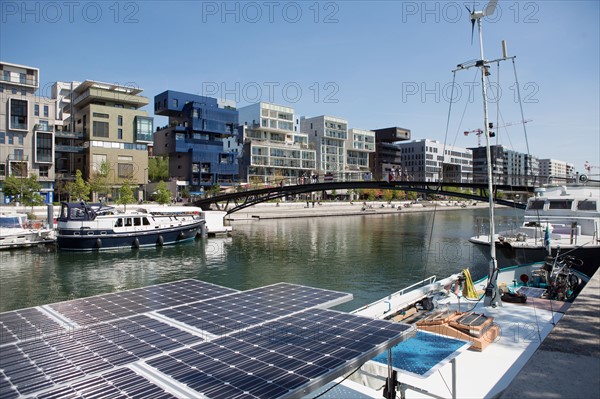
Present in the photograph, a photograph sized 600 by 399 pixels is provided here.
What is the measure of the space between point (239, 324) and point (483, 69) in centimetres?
1405

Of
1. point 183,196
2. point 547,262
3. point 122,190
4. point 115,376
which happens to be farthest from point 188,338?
point 183,196

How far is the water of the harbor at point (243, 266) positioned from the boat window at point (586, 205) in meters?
3.82

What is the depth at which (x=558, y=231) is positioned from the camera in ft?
82.8

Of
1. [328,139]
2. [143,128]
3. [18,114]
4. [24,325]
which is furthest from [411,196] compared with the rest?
[24,325]

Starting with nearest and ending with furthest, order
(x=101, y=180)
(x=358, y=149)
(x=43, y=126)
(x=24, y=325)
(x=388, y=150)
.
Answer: (x=24, y=325) → (x=101, y=180) → (x=43, y=126) → (x=358, y=149) → (x=388, y=150)

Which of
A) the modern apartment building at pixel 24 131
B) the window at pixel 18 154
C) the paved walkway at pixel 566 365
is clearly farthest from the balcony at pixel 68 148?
the paved walkway at pixel 566 365

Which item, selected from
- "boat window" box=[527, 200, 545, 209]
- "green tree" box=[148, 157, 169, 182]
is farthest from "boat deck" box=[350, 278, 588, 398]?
"green tree" box=[148, 157, 169, 182]

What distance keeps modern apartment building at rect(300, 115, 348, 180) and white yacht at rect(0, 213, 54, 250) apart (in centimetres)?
9086

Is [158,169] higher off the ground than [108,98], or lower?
lower

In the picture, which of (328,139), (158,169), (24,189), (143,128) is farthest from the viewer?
(328,139)

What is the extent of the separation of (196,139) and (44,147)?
31.5 m

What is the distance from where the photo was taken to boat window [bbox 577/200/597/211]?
25.7 meters

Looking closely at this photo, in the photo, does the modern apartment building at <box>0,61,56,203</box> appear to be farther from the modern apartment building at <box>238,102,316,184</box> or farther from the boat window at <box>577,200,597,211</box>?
the boat window at <box>577,200,597,211</box>

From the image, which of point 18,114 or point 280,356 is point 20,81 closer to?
point 18,114
